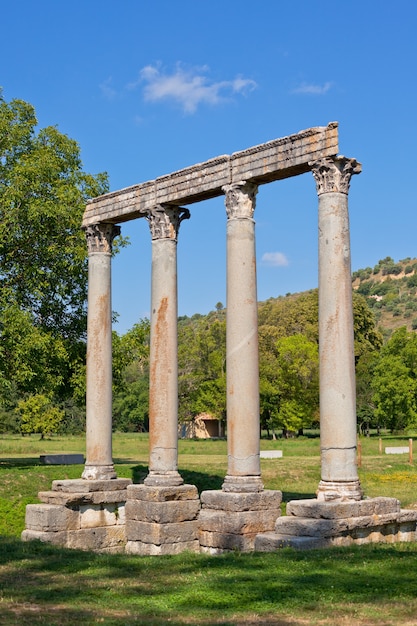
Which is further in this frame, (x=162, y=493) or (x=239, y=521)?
(x=162, y=493)

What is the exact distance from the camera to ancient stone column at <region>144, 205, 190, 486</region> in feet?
67.6

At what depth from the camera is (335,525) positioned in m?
15.5

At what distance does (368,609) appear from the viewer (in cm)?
1066

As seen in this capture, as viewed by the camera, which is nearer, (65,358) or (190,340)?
(65,358)

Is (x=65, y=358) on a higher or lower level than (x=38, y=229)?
lower

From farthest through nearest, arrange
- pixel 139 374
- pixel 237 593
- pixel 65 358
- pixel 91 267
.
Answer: pixel 139 374 → pixel 65 358 → pixel 91 267 → pixel 237 593

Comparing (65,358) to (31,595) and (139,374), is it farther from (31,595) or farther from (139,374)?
(139,374)

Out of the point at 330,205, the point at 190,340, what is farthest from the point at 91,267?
the point at 190,340

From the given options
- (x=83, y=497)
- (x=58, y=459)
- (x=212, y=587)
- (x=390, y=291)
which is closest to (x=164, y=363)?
(x=83, y=497)

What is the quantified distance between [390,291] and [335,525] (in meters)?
136

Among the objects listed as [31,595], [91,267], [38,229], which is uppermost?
[38,229]

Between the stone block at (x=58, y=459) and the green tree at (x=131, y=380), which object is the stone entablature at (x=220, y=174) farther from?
the stone block at (x=58, y=459)

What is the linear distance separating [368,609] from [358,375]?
65.4 meters

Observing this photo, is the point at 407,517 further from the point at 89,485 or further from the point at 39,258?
the point at 39,258
